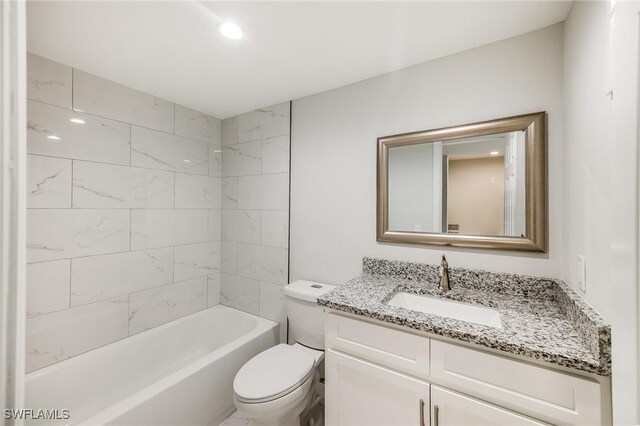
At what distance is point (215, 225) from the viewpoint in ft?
8.73

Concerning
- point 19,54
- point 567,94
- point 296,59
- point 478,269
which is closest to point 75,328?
point 19,54

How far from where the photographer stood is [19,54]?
0.70 m

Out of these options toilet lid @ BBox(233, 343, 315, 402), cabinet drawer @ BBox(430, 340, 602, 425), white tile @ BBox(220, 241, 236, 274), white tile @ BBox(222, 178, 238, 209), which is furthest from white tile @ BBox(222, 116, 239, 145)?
cabinet drawer @ BBox(430, 340, 602, 425)

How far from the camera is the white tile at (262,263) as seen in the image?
228 cm

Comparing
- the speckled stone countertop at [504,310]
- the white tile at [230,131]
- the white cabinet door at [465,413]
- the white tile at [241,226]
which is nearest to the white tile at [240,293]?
the white tile at [241,226]

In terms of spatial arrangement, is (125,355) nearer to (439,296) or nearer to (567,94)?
(439,296)

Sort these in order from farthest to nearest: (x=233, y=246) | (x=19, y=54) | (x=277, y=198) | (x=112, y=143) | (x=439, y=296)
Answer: (x=233, y=246) < (x=277, y=198) < (x=112, y=143) < (x=439, y=296) < (x=19, y=54)

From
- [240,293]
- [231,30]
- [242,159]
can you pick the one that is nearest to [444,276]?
[231,30]

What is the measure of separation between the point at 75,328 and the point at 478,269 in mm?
2557

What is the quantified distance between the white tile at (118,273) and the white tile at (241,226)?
1.79 ft

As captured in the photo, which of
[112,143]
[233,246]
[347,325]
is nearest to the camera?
[347,325]

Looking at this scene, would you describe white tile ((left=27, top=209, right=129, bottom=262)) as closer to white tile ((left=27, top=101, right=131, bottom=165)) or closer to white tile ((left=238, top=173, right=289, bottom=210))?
white tile ((left=27, top=101, right=131, bottom=165))

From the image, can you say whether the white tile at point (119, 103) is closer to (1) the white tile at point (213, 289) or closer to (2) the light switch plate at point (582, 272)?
(1) the white tile at point (213, 289)

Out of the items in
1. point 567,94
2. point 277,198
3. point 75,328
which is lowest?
point 75,328
